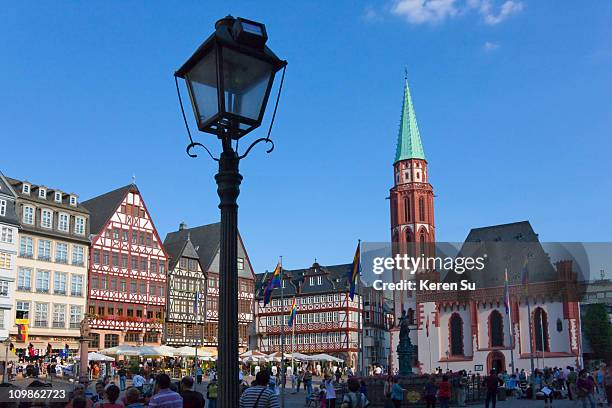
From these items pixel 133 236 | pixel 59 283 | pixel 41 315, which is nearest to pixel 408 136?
pixel 133 236

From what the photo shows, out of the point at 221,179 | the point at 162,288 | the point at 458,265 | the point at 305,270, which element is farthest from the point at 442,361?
the point at 221,179

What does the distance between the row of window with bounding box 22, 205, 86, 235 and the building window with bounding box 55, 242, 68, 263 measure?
1.23 meters

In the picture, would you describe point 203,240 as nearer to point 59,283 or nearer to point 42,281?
point 59,283

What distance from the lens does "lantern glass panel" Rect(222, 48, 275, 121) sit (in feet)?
17.5

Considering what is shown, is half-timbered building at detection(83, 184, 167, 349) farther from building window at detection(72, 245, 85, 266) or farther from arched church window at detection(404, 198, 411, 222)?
arched church window at detection(404, 198, 411, 222)

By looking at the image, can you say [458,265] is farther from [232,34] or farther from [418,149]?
[232,34]

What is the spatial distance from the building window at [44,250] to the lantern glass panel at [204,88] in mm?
52846

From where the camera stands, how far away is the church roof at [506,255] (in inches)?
2785

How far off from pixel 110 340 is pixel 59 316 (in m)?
5.34

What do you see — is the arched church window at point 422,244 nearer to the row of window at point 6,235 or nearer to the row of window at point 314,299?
the row of window at point 314,299

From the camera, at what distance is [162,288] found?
63.6 meters

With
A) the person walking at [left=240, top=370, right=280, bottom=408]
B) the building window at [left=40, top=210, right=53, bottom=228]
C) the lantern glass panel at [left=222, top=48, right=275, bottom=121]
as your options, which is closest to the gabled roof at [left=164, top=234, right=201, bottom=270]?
the building window at [left=40, top=210, right=53, bottom=228]

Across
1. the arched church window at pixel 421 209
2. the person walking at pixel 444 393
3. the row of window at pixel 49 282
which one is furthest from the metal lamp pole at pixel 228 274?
the arched church window at pixel 421 209

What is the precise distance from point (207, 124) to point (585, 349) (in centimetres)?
8907
